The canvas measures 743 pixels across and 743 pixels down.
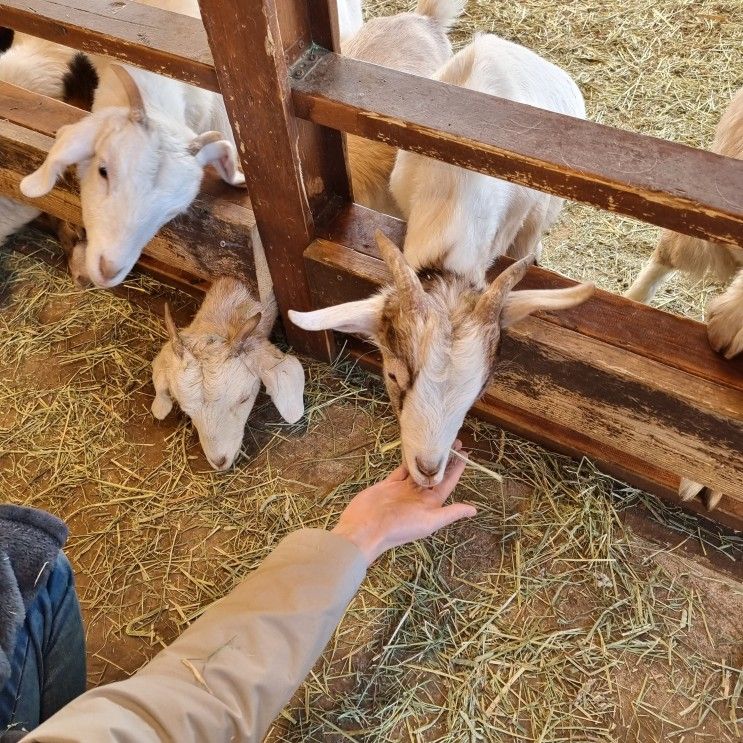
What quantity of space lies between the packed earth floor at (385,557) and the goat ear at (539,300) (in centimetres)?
70

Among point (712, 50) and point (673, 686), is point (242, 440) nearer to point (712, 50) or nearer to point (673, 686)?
point (673, 686)

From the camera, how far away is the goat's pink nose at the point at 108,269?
2461mm

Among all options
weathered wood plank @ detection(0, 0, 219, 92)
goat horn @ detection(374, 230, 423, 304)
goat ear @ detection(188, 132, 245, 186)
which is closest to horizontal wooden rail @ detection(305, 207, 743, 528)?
goat horn @ detection(374, 230, 423, 304)

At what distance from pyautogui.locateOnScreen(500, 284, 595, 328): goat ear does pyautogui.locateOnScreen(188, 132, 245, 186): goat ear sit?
1.27 metres

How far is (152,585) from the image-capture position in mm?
2590

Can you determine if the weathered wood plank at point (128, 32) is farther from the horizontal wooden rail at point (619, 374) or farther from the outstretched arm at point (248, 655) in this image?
the outstretched arm at point (248, 655)

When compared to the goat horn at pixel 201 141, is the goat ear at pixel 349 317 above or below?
below

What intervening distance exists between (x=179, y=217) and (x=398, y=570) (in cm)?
163

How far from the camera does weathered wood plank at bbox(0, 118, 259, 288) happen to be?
103 inches

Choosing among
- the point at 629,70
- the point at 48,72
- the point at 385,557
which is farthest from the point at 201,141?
the point at 629,70

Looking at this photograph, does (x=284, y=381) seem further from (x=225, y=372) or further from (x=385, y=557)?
(x=385, y=557)

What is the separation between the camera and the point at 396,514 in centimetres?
204

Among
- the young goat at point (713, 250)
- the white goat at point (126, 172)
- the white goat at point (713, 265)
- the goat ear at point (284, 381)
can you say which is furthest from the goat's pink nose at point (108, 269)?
the young goat at point (713, 250)

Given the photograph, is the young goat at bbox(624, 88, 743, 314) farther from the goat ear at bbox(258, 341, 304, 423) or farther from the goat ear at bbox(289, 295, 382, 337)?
the goat ear at bbox(258, 341, 304, 423)
